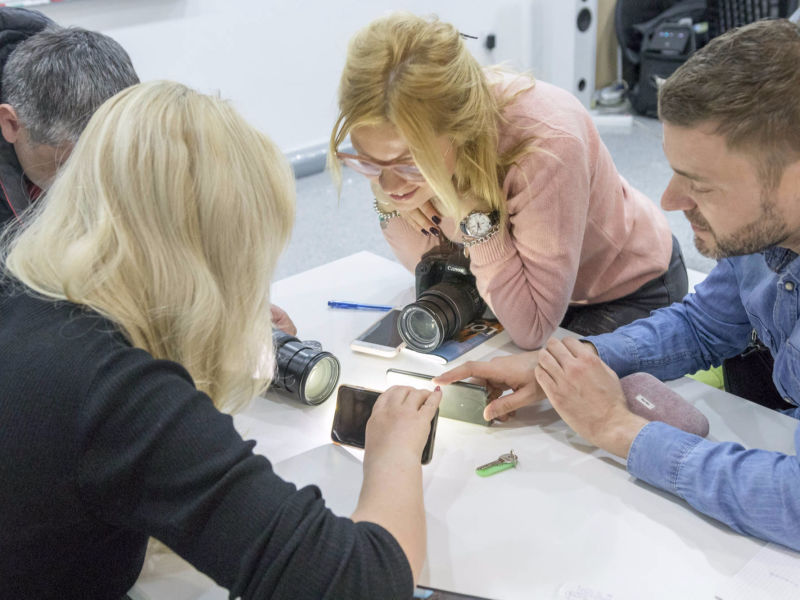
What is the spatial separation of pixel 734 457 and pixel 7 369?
965mm

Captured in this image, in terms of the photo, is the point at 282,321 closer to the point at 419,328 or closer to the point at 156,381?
the point at 419,328

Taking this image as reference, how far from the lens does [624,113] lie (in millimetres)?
5109

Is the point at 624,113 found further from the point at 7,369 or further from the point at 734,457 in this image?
the point at 7,369

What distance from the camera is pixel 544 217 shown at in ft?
5.26

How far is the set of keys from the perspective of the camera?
1.22 meters

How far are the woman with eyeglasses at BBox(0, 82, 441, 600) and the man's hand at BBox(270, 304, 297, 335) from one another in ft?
→ 1.85

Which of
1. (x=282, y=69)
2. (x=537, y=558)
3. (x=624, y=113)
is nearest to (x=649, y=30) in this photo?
(x=624, y=113)

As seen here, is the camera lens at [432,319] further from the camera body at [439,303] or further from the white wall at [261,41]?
the white wall at [261,41]

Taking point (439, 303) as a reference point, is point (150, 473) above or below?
above

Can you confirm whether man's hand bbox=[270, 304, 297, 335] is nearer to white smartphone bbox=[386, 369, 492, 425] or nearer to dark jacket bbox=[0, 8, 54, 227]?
white smartphone bbox=[386, 369, 492, 425]

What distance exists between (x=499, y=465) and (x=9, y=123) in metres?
1.21

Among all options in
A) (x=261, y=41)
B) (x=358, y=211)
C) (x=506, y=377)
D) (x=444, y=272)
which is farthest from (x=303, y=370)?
(x=261, y=41)

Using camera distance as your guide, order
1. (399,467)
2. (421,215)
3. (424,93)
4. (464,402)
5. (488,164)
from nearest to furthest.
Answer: (399,467), (464,402), (424,93), (488,164), (421,215)

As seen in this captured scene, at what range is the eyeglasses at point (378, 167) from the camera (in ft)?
5.10
